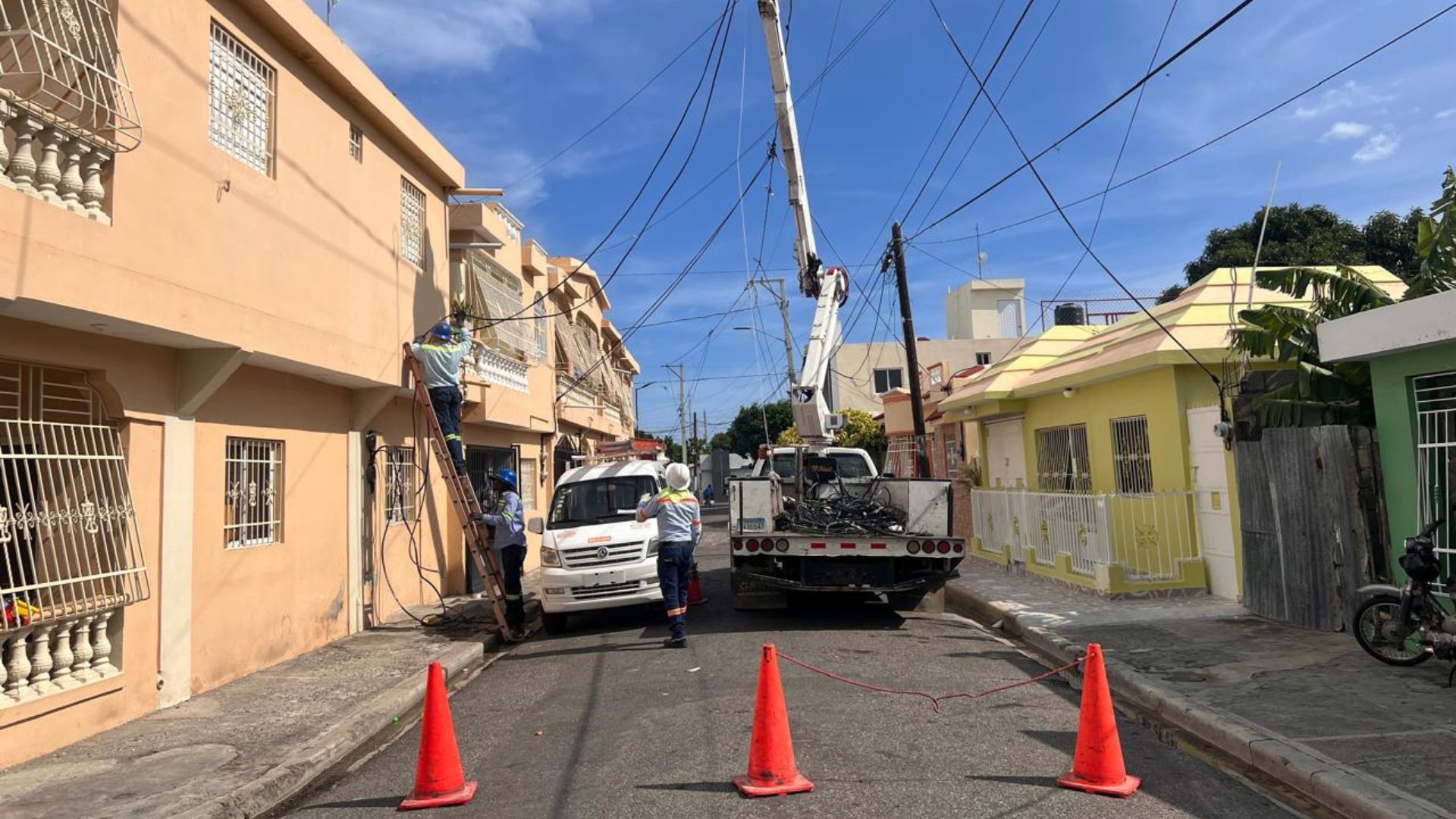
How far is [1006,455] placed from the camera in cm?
1677

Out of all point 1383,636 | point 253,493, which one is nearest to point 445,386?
point 253,493

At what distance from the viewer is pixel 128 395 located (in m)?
6.71

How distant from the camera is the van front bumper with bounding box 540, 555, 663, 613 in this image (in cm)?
1007

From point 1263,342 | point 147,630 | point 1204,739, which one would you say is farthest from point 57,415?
point 1263,342

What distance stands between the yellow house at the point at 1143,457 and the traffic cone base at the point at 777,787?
709 centimetres

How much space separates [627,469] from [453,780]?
7187 mm

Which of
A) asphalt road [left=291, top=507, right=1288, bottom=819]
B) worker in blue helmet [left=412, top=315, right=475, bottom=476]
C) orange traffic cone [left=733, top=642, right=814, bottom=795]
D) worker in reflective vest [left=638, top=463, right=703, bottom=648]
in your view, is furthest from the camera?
worker in blue helmet [left=412, top=315, right=475, bottom=476]

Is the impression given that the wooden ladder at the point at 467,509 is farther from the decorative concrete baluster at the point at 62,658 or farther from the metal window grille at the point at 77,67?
the metal window grille at the point at 77,67

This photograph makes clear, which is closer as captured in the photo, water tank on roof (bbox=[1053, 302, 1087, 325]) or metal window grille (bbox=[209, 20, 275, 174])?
metal window grille (bbox=[209, 20, 275, 174])

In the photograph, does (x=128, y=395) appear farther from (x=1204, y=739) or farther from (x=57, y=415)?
(x=1204, y=739)

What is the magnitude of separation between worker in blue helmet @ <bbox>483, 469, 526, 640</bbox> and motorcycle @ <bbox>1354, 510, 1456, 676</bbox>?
7.90 meters

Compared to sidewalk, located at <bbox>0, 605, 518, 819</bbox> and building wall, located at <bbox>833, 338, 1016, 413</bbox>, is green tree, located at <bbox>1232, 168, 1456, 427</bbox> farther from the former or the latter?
building wall, located at <bbox>833, 338, 1016, 413</bbox>

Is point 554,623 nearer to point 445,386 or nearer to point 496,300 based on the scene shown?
point 445,386

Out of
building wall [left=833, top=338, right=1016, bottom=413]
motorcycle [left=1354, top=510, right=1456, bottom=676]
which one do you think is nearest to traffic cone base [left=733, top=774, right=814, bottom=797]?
motorcycle [left=1354, top=510, right=1456, bottom=676]
